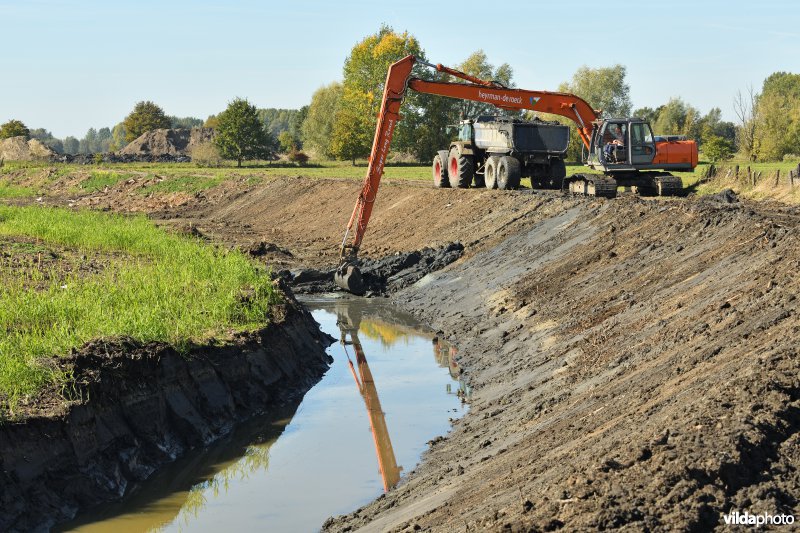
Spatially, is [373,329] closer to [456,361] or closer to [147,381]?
[456,361]

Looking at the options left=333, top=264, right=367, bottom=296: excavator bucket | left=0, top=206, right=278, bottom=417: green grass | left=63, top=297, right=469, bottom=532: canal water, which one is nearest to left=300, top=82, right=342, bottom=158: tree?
left=333, top=264, right=367, bottom=296: excavator bucket

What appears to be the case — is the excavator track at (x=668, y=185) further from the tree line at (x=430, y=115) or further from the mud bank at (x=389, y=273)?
the tree line at (x=430, y=115)

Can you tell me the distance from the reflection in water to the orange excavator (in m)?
2.35

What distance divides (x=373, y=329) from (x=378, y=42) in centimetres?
6466

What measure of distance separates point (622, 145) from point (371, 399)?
14599mm

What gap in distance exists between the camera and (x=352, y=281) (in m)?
26.9

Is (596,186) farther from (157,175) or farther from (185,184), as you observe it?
(157,175)

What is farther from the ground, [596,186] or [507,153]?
[507,153]

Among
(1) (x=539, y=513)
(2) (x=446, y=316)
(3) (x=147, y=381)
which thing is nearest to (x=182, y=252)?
(2) (x=446, y=316)

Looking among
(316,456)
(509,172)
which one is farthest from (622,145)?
(316,456)

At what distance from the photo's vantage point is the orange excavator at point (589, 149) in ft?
88.2

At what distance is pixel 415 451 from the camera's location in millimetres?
14234

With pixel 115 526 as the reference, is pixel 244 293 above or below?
above

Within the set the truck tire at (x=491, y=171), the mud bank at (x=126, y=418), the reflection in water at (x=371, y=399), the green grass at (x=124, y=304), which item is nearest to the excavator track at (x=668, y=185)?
the truck tire at (x=491, y=171)
